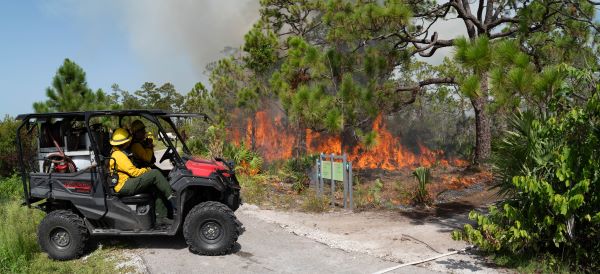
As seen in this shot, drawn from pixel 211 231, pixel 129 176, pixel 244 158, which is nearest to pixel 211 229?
pixel 211 231

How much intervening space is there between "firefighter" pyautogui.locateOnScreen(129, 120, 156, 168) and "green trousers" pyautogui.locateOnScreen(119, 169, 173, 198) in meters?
1.00

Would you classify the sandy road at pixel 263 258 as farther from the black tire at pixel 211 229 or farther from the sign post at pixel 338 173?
the sign post at pixel 338 173

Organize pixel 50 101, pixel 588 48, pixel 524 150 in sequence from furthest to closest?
pixel 50 101 → pixel 588 48 → pixel 524 150

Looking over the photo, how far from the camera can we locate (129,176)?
598cm

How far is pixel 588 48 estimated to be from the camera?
956cm

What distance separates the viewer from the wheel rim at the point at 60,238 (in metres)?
5.86

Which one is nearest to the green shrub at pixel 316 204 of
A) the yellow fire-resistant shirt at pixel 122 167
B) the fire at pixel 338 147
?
the fire at pixel 338 147

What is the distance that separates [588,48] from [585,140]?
5799 mm

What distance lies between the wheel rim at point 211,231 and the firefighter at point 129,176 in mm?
478

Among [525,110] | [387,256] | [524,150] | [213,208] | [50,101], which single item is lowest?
[387,256]

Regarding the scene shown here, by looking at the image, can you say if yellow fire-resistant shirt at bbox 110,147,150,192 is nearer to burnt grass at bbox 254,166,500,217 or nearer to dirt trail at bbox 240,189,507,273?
dirt trail at bbox 240,189,507,273

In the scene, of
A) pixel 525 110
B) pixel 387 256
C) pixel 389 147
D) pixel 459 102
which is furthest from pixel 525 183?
pixel 459 102

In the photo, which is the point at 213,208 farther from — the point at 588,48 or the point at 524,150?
the point at 588,48

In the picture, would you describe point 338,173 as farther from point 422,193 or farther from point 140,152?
point 140,152
